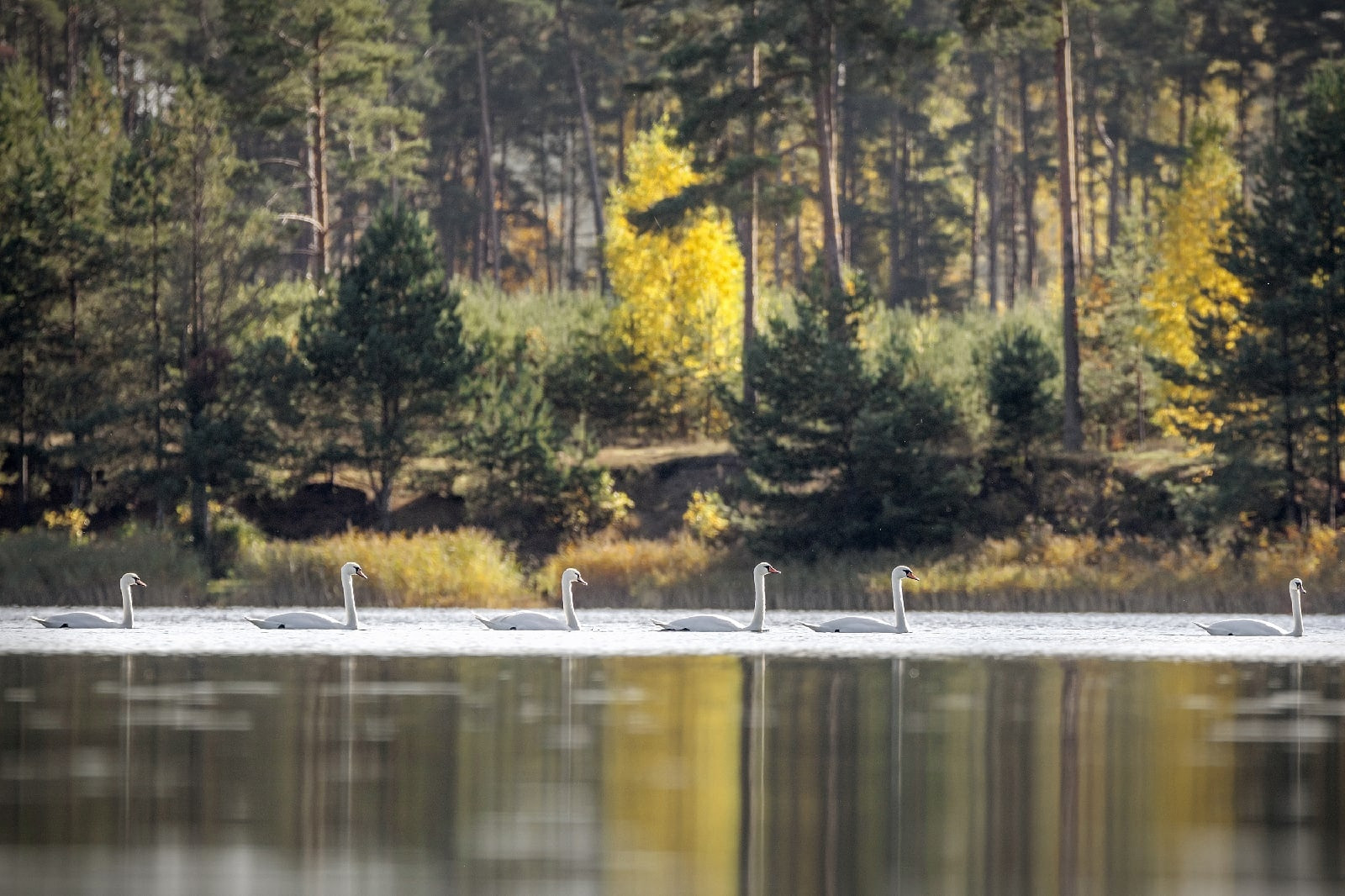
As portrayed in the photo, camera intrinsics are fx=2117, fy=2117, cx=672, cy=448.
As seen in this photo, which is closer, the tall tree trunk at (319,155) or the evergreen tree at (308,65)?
the evergreen tree at (308,65)

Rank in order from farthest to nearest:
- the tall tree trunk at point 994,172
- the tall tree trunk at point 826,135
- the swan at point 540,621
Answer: the tall tree trunk at point 994,172, the tall tree trunk at point 826,135, the swan at point 540,621

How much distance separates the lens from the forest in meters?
45.0

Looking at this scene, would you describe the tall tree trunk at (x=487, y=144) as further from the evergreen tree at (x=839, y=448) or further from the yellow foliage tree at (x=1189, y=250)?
the evergreen tree at (x=839, y=448)

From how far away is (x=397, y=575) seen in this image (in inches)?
1672

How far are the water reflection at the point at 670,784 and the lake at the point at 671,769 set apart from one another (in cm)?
5

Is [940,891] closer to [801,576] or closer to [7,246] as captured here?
[801,576]

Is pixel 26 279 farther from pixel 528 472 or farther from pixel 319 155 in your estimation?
pixel 528 472

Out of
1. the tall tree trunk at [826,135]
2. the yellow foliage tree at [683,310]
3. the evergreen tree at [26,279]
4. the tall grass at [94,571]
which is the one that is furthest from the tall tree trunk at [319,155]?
the tall grass at [94,571]

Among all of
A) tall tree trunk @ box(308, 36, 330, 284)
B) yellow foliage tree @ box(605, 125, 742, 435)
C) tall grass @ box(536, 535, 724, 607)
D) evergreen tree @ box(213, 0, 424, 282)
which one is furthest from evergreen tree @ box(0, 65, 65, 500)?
yellow foliage tree @ box(605, 125, 742, 435)

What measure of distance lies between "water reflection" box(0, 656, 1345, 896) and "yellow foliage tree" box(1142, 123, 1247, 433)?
1092 inches

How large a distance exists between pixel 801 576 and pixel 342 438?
13.0 metres

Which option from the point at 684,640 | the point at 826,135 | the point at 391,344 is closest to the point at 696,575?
the point at 391,344

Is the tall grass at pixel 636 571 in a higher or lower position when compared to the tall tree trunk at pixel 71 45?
lower

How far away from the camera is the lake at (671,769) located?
13.5 metres
